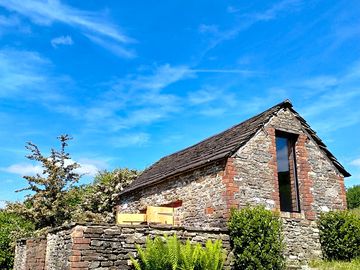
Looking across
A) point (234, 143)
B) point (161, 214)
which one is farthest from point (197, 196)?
point (234, 143)

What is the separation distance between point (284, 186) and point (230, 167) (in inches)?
102

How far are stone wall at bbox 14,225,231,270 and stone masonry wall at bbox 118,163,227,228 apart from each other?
124cm

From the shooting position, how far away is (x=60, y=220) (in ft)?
62.1

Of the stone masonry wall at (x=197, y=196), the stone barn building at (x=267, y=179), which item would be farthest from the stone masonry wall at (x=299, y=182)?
the stone masonry wall at (x=197, y=196)

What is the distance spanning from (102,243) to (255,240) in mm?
4116

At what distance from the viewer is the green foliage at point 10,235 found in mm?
18266

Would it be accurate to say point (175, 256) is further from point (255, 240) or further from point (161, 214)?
point (161, 214)

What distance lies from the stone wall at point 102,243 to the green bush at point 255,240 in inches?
16.8

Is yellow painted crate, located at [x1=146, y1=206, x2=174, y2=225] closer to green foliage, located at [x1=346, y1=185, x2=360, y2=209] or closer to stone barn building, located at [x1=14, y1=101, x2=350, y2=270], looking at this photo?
stone barn building, located at [x1=14, y1=101, x2=350, y2=270]

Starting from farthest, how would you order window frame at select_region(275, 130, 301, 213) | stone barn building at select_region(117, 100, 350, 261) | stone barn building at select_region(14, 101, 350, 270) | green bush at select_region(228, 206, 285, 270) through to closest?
window frame at select_region(275, 130, 301, 213) < stone barn building at select_region(117, 100, 350, 261) < green bush at select_region(228, 206, 285, 270) < stone barn building at select_region(14, 101, 350, 270)

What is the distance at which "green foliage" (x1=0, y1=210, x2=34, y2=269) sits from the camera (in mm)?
18266

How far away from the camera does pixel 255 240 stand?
10875 mm

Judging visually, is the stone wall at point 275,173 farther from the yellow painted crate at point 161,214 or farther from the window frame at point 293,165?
the yellow painted crate at point 161,214

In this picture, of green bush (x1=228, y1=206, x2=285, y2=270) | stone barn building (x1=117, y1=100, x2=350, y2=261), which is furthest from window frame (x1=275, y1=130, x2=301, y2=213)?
green bush (x1=228, y1=206, x2=285, y2=270)
